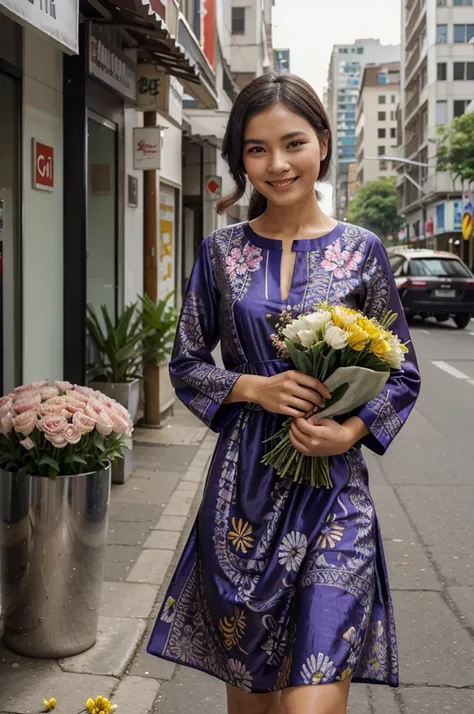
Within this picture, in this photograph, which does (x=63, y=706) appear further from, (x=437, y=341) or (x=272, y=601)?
(x=437, y=341)

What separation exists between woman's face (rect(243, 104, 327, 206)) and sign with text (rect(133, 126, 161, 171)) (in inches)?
266

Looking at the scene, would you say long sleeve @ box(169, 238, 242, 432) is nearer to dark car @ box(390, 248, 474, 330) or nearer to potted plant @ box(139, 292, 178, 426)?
potted plant @ box(139, 292, 178, 426)

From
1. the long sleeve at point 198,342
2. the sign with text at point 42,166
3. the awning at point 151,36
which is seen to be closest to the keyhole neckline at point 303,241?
the long sleeve at point 198,342

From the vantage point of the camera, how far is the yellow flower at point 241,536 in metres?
2.27

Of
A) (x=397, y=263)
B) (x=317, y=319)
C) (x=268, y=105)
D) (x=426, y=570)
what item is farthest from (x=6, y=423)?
(x=397, y=263)

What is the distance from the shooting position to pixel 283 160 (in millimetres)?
A: 2385

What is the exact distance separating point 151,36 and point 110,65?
0.47 m

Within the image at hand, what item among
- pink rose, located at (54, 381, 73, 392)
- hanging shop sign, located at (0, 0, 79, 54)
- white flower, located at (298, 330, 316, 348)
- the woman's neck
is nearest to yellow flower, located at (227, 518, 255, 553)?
white flower, located at (298, 330, 316, 348)

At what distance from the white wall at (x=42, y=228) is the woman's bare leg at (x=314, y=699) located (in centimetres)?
474

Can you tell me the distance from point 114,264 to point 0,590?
5349 mm

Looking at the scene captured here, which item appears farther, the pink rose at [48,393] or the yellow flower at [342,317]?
the pink rose at [48,393]

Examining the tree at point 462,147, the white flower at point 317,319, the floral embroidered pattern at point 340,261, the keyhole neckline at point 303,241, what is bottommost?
the white flower at point 317,319

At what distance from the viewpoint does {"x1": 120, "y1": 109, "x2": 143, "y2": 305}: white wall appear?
30.2ft

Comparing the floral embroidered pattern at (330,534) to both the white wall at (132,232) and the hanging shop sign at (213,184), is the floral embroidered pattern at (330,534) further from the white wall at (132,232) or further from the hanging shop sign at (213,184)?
the hanging shop sign at (213,184)
